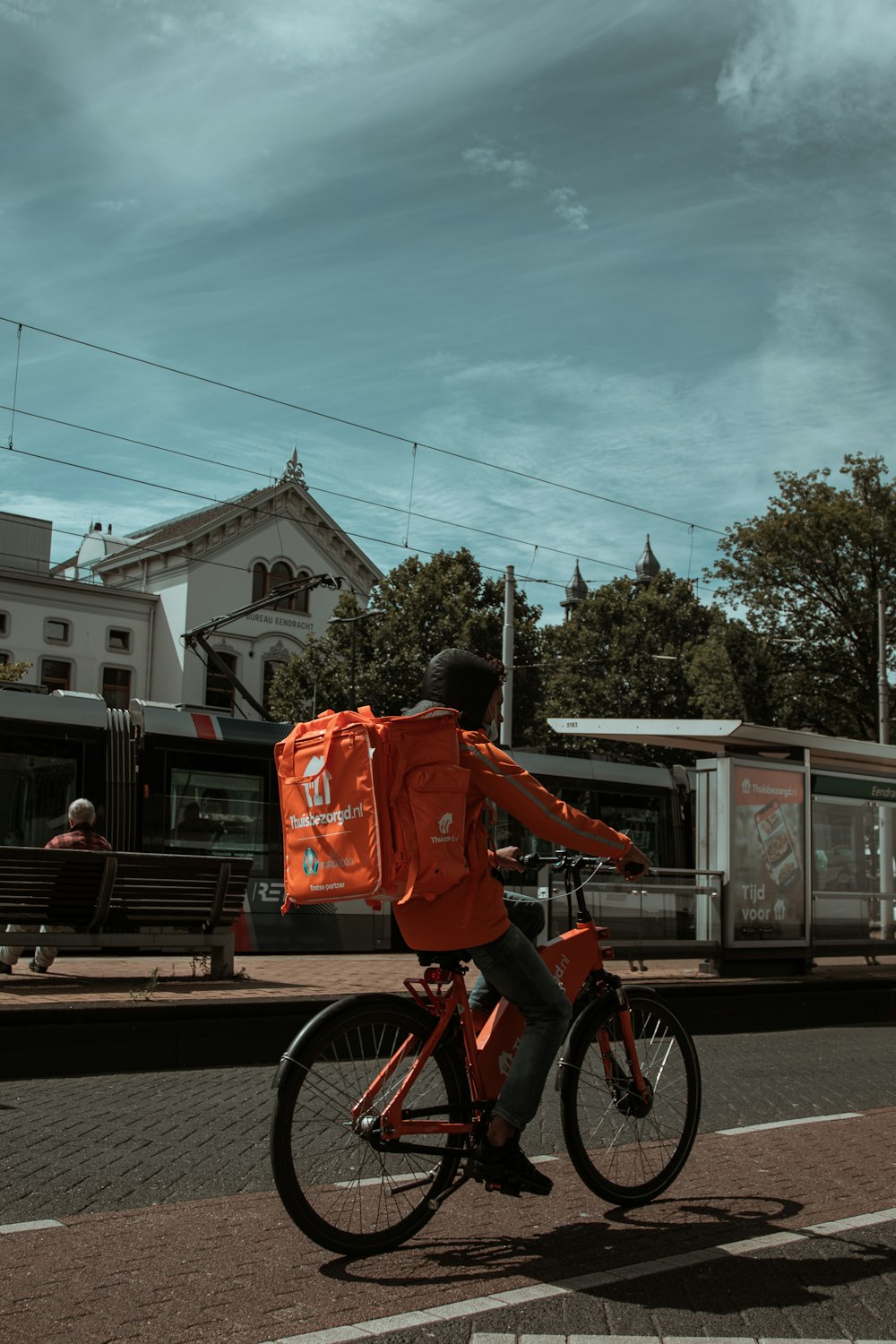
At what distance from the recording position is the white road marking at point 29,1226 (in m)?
4.34

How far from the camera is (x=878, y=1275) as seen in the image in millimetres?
4082

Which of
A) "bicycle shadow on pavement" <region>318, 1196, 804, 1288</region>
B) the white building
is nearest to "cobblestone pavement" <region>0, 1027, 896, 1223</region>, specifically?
"bicycle shadow on pavement" <region>318, 1196, 804, 1288</region>

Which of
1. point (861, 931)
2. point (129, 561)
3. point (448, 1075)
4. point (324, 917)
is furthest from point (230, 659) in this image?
point (448, 1075)

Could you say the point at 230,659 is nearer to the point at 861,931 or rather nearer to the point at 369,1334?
the point at 861,931

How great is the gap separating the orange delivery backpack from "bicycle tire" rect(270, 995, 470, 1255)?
0.37m

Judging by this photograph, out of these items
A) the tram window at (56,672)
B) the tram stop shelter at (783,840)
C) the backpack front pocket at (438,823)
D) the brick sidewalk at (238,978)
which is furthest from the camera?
the tram window at (56,672)

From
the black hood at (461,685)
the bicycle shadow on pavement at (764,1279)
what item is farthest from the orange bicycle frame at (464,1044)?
the black hood at (461,685)

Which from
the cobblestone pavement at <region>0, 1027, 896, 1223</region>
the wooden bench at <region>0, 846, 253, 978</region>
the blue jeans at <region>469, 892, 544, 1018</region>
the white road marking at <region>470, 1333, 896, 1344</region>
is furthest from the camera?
the wooden bench at <region>0, 846, 253, 978</region>

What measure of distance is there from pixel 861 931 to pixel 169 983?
7.65m

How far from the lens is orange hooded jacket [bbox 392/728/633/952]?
4191 mm

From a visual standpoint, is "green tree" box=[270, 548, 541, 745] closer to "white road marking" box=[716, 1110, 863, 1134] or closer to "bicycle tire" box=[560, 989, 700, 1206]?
"white road marking" box=[716, 1110, 863, 1134]

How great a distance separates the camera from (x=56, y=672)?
49.4m

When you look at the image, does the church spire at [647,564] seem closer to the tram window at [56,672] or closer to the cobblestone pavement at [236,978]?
the tram window at [56,672]

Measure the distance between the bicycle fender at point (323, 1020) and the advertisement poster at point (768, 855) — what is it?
9.59 metres
